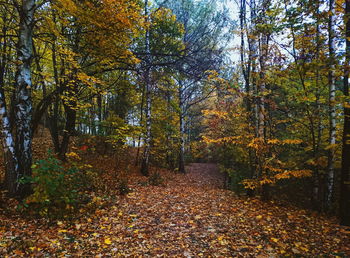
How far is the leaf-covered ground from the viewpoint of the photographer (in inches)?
151

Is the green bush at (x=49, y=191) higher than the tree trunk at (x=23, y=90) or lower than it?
lower

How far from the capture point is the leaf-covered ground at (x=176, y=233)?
3.82 m

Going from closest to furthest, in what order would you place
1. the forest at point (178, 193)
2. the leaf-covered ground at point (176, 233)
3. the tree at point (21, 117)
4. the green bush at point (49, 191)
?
the leaf-covered ground at point (176, 233)
the forest at point (178, 193)
the green bush at point (49, 191)
the tree at point (21, 117)

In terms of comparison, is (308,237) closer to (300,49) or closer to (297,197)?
(300,49)

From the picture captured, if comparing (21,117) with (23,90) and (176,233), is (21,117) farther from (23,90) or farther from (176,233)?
(176,233)

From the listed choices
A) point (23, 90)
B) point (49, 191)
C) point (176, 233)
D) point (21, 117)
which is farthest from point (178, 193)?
point (23, 90)

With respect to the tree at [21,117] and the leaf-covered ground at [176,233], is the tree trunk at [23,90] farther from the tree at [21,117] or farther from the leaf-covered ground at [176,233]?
the leaf-covered ground at [176,233]

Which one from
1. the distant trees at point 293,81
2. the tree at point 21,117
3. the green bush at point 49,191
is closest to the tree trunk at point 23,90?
the tree at point 21,117

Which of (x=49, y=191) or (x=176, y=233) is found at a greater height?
(x=49, y=191)

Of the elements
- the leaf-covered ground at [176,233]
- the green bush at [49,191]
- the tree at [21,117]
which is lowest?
the leaf-covered ground at [176,233]

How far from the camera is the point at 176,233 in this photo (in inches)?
183

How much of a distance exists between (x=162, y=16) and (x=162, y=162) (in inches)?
415

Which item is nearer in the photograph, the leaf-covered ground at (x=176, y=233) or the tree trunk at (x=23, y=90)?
the leaf-covered ground at (x=176, y=233)

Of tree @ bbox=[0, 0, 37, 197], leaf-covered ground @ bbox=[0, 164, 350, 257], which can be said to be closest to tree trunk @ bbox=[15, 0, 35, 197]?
tree @ bbox=[0, 0, 37, 197]
